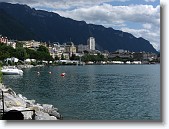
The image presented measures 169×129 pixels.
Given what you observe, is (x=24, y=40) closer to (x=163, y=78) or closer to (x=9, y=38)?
(x=9, y=38)

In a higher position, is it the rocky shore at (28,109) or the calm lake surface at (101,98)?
the rocky shore at (28,109)

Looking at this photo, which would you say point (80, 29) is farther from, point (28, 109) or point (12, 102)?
point (28, 109)

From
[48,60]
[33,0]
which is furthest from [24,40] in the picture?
[33,0]

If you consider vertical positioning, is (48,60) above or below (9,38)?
below

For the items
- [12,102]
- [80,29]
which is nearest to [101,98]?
[80,29]

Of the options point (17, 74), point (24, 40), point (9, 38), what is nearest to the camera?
point (17, 74)

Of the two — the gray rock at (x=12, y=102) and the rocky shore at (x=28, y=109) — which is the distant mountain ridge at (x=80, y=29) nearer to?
the rocky shore at (x=28, y=109)

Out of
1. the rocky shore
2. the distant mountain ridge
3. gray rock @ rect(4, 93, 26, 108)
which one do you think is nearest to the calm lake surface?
the rocky shore

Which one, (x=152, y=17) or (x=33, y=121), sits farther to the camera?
(x=152, y=17)

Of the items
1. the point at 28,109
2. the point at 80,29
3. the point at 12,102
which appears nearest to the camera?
the point at 28,109

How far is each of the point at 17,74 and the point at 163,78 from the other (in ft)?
94.7

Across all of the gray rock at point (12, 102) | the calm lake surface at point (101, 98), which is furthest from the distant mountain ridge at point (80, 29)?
the gray rock at point (12, 102)

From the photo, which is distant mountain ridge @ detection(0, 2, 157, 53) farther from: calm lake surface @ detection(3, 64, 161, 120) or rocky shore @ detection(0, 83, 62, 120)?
rocky shore @ detection(0, 83, 62, 120)

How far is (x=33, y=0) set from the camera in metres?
4.43
